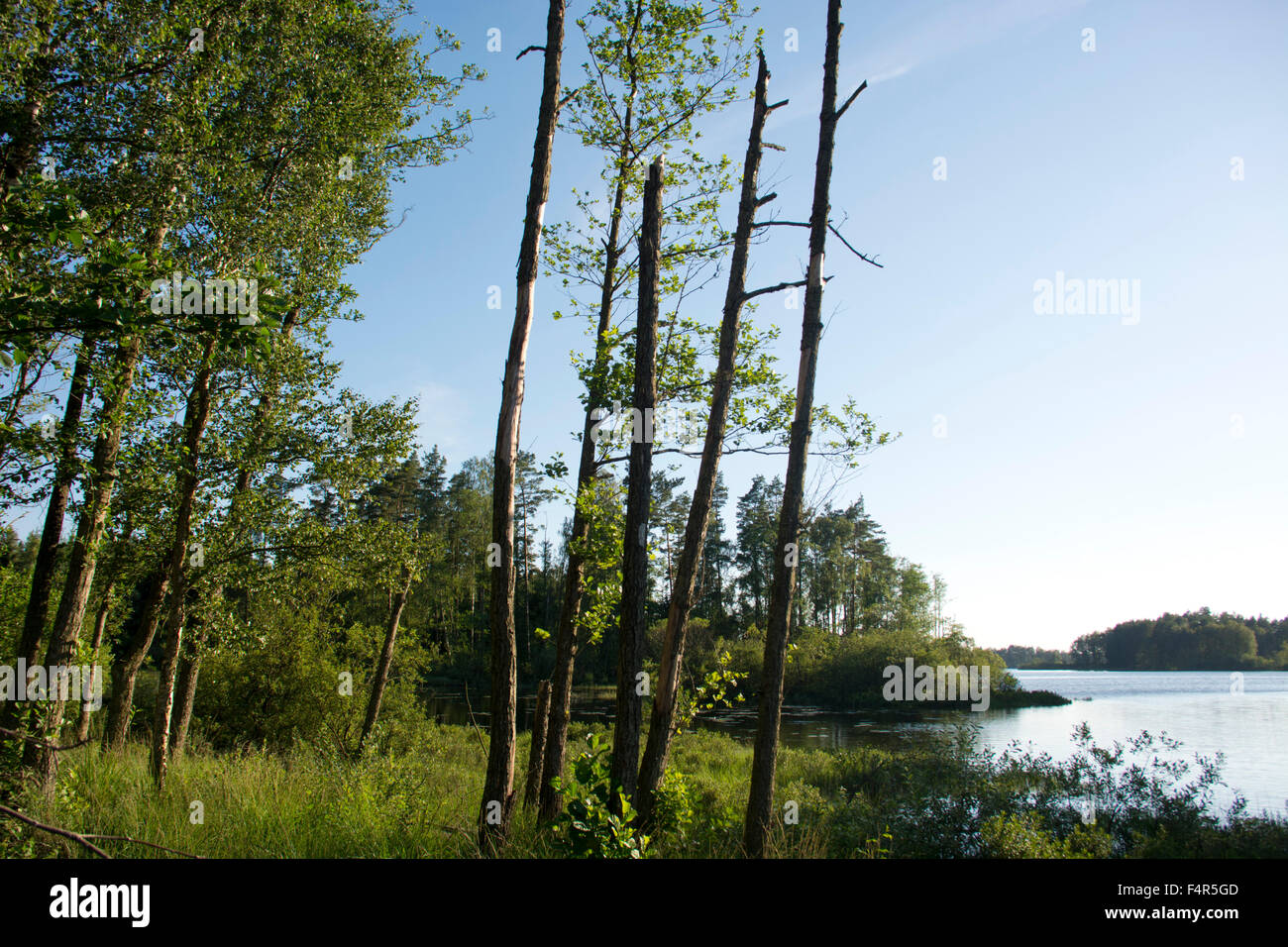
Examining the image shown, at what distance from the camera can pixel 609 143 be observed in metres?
10.1

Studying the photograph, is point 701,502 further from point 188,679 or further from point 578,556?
point 188,679


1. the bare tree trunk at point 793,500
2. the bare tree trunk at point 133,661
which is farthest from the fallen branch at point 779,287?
the bare tree trunk at point 133,661

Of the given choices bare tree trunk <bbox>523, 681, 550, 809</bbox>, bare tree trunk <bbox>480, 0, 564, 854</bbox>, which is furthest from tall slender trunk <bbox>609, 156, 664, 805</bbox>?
bare tree trunk <bbox>523, 681, 550, 809</bbox>

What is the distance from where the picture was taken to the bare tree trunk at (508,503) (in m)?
5.84

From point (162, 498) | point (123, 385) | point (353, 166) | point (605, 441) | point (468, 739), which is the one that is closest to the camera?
point (123, 385)

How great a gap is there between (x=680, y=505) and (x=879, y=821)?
96.8ft

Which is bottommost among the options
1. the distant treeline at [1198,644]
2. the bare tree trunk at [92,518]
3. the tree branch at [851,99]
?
the distant treeline at [1198,644]

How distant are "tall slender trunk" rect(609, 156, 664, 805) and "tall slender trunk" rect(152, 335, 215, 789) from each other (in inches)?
232

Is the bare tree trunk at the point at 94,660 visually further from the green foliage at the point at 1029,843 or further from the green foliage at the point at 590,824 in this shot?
the green foliage at the point at 1029,843

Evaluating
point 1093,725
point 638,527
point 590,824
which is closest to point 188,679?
point 638,527

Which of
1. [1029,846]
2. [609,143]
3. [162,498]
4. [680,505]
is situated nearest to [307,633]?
[162,498]

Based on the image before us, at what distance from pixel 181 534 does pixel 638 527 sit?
6704 millimetres
